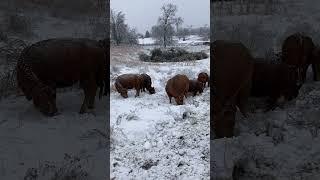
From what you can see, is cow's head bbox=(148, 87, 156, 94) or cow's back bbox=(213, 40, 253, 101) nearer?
cow's back bbox=(213, 40, 253, 101)

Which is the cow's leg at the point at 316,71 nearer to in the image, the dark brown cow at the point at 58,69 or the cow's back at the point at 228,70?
the cow's back at the point at 228,70

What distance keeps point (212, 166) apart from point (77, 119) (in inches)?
61.9

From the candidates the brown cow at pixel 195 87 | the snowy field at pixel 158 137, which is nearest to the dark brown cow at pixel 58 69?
the snowy field at pixel 158 137

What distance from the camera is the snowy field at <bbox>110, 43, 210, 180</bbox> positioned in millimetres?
3988

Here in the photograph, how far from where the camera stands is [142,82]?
594 centimetres

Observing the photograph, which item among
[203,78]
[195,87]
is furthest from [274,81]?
[203,78]

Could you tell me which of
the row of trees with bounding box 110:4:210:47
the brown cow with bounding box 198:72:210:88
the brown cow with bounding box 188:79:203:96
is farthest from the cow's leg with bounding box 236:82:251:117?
the row of trees with bounding box 110:4:210:47

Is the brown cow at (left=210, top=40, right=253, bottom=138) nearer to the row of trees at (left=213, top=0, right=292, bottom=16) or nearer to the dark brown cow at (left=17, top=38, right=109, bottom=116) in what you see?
the row of trees at (left=213, top=0, right=292, bottom=16)

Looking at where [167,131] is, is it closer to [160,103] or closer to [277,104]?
[160,103]

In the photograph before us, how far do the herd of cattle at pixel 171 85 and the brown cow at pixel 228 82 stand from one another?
4.86 ft

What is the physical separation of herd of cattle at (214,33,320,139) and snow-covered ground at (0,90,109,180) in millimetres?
1365

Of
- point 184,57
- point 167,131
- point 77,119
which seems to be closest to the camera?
point 77,119

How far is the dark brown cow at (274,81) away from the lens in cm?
415

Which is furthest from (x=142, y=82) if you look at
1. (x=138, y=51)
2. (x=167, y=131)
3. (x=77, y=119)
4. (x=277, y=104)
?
(x=138, y=51)
